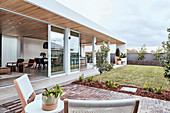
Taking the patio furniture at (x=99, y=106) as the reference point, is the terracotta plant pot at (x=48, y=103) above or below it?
below

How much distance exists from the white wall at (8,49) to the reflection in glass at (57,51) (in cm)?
617

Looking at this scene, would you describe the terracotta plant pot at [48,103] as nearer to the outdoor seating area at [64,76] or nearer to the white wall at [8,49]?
the outdoor seating area at [64,76]

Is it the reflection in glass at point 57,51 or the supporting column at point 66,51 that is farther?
the supporting column at point 66,51

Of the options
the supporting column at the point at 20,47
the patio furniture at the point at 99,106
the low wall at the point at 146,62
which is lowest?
the low wall at the point at 146,62

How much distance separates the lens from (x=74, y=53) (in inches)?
274

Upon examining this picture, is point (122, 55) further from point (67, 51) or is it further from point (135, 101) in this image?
point (135, 101)

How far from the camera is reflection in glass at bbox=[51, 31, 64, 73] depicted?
5.50 metres

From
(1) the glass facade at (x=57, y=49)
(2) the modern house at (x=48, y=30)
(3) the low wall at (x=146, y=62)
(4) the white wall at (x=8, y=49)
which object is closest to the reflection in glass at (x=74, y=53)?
(2) the modern house at (x=48, y=30)

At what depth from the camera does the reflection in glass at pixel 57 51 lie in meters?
5.50

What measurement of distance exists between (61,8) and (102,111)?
14.3 feet

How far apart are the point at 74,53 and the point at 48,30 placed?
2.26 metres

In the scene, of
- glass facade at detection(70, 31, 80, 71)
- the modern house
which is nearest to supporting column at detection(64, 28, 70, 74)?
the modern house

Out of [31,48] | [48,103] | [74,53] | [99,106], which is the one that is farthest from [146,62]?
[99,106]

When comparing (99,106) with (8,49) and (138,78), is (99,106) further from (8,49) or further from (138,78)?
(8,49)
